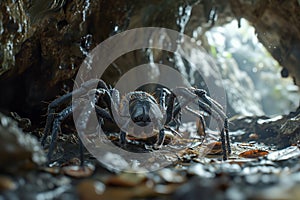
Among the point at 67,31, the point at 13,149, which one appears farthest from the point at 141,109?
the point at 13,149

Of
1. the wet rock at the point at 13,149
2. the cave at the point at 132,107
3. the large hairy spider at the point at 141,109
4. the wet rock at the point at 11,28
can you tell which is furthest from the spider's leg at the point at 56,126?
the wet rock at the point at 13,149

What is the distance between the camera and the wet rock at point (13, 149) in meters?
1.49

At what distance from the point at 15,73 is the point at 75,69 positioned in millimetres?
820

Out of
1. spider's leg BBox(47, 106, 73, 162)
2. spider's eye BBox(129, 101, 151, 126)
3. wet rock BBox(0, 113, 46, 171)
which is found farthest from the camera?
spider's eye BBox(129, 101, 151, 126)

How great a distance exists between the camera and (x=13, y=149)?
4.94 ft

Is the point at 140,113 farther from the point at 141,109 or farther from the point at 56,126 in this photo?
the point at 56,126

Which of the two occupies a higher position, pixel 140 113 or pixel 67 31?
pixel 67 31

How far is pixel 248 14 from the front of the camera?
7.26 m

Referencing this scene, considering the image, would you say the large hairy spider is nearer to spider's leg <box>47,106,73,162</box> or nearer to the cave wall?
spider's leg <box>47,106,73,162</box>

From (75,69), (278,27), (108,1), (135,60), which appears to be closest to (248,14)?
(278,27)

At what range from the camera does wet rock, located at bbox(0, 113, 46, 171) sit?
1.49 meters

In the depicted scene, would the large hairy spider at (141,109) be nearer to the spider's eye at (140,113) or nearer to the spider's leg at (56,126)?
the spider's eye at (140,113)

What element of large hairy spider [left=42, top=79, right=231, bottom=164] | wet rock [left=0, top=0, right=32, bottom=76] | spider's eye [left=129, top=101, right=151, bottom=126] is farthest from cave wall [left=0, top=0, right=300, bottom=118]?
spider's eye [left=129, top=101, right=151, bottom=126]

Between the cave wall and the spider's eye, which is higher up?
the cave wall
